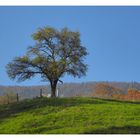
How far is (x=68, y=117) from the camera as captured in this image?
27.1m

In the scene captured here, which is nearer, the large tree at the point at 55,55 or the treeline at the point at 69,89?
the large tree at the point at 55,55

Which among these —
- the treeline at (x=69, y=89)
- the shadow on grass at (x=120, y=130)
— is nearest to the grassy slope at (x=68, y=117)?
the shadow on grass at (x=120, y=130)

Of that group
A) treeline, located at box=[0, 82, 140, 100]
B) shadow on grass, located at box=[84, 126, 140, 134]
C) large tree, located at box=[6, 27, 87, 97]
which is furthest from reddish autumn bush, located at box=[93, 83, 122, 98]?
shadow on grass, located at box=[84, 126, 140, 134]

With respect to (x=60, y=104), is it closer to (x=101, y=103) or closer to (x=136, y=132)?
(x=101, y=103)

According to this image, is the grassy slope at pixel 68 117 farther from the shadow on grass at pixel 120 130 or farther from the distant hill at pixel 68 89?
the distant hill at pixel 68 89

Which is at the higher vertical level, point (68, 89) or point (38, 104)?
point (68, 89)

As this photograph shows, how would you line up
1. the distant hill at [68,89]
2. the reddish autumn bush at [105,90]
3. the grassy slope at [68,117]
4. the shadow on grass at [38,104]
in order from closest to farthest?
the grassy slope at [68,117]
the shadow on grass at [38,104]
the distant hill at [68,89]
the reddish autumn bush at [105,90]

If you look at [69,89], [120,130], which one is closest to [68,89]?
[69,89]

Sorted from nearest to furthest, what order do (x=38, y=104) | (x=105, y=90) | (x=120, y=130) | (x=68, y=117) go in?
1. (x=120, y=130)
2. (x=68, y=117)
3. (x=38, y=104)
4. (x=105, y=90)

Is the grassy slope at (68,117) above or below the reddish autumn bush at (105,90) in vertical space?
below

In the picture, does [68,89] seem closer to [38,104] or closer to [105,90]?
[105,90]

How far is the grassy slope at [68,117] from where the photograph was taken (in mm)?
24047
